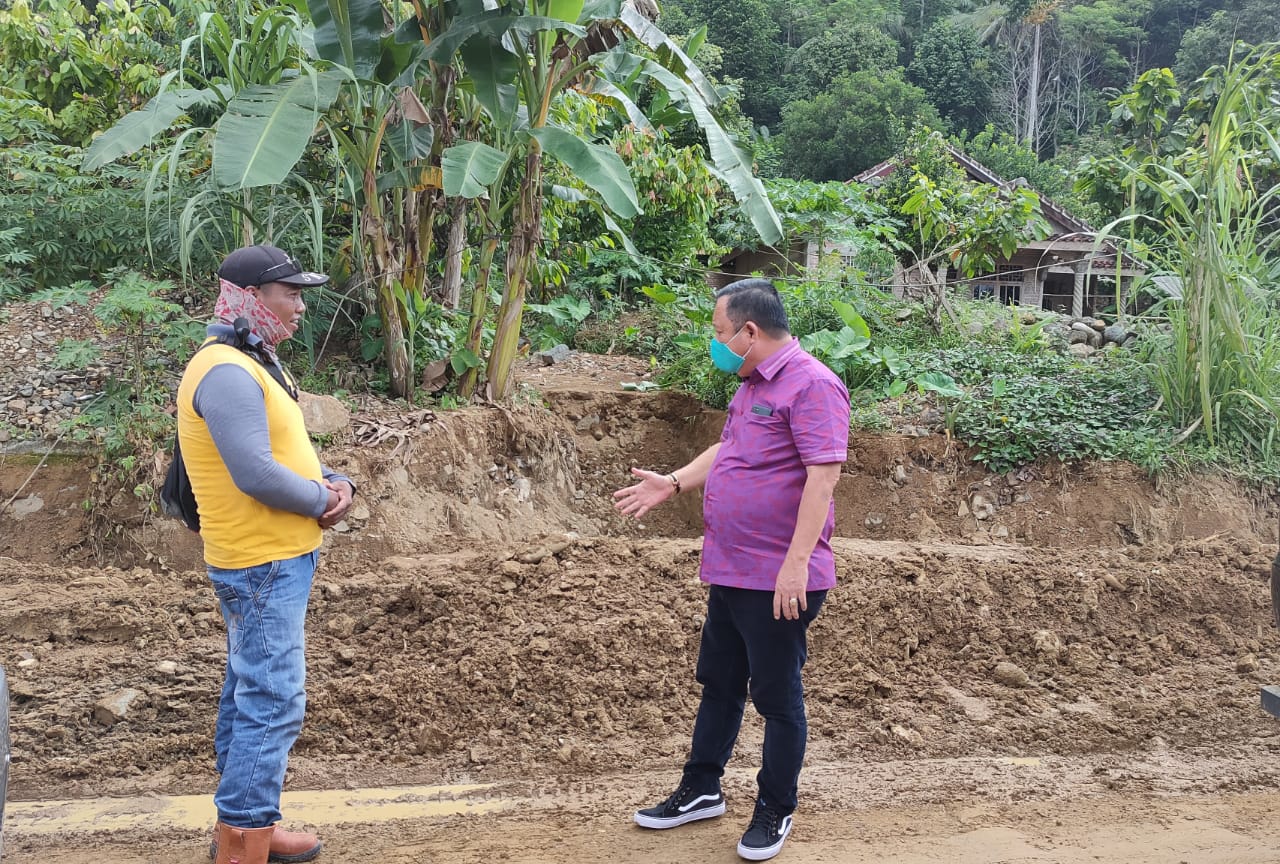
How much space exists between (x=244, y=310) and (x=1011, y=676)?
388cm

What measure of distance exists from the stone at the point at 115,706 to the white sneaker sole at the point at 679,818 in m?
2.30

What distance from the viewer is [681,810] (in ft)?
10.8

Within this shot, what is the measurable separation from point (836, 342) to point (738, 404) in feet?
16.6

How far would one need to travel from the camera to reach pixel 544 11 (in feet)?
18.9

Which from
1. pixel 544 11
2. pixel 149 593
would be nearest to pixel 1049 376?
pixel 544 11

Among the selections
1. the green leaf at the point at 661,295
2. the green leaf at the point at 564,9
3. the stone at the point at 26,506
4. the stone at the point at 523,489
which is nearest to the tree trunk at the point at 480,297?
the stone at the point at 523,489

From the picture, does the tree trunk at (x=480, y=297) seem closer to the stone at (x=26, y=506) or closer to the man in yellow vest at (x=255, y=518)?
the stone at (x=26, y=506)

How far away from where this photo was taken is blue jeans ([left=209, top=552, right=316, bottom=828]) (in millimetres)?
2697

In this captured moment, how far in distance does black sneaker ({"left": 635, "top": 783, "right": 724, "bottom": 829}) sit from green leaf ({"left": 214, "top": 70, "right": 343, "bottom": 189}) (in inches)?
126

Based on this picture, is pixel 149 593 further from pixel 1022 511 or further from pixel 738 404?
pixel 1022 511

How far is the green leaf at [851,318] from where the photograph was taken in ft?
26.4

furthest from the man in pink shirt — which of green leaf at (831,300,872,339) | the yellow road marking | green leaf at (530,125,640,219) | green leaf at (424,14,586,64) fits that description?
green leaf at (831,300,872,339)

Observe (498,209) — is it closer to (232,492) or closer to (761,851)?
(232,492)

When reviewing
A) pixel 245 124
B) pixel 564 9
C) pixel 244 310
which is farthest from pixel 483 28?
pixel 244 310
